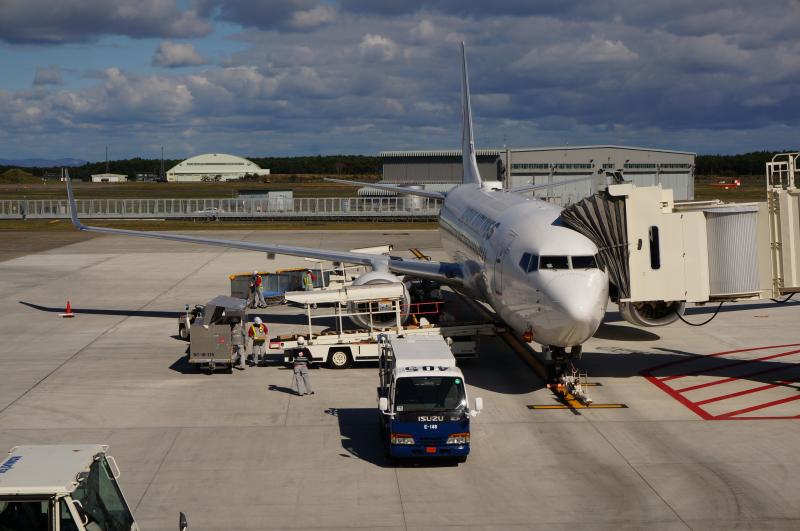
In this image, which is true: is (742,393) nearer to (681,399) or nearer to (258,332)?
(681,399)

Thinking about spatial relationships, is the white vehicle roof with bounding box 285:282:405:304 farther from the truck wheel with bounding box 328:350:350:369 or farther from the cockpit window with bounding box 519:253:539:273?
the cockpit window with bounding box 519:253:539:273

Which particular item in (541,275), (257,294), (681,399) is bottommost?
(681,399)

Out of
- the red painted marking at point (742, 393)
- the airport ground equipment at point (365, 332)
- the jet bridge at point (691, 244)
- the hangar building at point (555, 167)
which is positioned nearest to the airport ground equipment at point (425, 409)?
the jet bridge at point (691, 244)

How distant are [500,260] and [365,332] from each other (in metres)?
5.44

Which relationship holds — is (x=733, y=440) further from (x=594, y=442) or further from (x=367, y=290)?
(x=367, y=290)

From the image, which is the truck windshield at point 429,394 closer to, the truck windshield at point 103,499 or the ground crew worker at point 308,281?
the truck windshield at point 103,499

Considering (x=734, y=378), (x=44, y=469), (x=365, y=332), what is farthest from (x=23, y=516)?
(x=734, y=378)

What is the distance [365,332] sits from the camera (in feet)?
96.0

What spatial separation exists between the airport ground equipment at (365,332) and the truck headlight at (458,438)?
891cm

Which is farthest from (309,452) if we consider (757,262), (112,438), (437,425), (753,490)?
(757,262)

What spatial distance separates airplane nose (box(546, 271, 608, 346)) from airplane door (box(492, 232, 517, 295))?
319cm

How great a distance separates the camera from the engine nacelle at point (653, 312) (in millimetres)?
26016

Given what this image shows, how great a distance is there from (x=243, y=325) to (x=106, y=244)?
44.2 m

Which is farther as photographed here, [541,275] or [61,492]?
[541,275]
